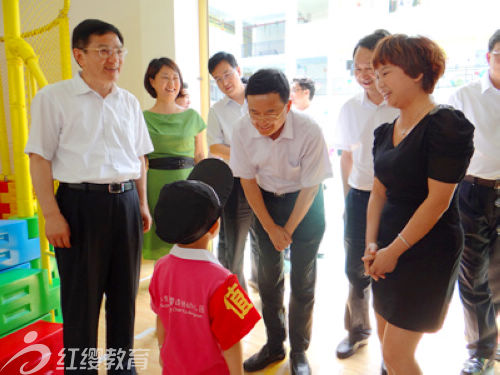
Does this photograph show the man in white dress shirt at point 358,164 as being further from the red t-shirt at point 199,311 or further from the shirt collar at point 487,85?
the red t-shirt at point 199,311

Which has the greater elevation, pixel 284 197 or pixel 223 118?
pixel 223 118

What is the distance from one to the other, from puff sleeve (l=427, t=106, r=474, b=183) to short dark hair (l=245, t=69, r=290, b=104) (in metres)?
0.55

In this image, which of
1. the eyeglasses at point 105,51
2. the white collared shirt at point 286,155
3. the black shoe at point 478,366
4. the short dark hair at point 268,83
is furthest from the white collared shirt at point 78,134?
the black shoe at point 478,366

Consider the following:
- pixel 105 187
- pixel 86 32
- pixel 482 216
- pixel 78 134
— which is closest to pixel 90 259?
pixel 105 187

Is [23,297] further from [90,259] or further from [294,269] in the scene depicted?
[294,269]

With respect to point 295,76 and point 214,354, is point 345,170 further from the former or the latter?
point 295,76

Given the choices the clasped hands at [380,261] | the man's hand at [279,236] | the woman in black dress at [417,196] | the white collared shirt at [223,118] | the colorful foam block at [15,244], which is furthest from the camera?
the white collared shirt at [223,118]

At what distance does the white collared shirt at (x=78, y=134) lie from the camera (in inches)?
53.2

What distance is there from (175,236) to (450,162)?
733 mm

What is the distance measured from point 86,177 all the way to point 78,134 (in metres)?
0.18

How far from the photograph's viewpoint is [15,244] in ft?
6.19

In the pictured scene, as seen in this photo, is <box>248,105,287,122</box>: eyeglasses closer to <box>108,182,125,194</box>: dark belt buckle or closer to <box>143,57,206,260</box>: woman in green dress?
<box>108,182,125,194</box>: dark belt buckle

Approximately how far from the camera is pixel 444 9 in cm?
252

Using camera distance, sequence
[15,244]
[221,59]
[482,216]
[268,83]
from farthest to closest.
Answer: [221,59]
[15,244]
[482,216]
[268,83]
